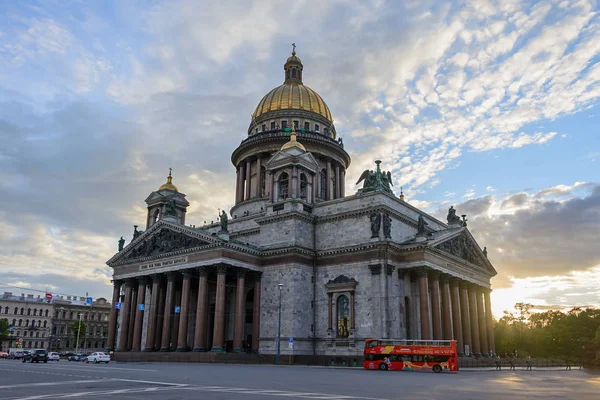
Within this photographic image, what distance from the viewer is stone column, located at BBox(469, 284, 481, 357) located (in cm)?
6084

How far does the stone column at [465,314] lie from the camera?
59.2 meters

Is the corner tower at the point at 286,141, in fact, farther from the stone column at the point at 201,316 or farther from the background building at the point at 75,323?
the background building at the point at 75,323

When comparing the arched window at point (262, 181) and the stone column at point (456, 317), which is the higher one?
the arched window at point (262, 181)

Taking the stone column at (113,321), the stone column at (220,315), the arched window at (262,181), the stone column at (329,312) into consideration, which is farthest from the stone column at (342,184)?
the stone column at (113,321)

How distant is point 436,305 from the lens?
53.1 meters

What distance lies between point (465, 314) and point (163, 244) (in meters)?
34.7

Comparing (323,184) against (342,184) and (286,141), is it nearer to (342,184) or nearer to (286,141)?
(342,184)

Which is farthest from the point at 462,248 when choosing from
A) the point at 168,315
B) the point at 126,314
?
the point at 126,314

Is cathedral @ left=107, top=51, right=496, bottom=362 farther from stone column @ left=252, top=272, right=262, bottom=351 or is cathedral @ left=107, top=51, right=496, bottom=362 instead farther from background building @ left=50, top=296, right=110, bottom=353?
background building @ left=50, top=296, right=110, bottom=353

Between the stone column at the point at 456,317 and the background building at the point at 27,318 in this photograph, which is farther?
the background building at the point at 27,318

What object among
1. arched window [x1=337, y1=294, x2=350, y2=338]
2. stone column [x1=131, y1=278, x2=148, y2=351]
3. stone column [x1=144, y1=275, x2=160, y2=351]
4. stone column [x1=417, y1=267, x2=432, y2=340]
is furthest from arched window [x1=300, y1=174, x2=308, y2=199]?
stone column [x1=131, y1=278, x2=148, y2=351]

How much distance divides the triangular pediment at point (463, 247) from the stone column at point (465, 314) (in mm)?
3311

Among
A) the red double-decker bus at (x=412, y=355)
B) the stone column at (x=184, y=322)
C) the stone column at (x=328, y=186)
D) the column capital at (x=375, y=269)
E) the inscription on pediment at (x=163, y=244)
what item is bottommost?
the red double-decker bus at (x=412, y=355)

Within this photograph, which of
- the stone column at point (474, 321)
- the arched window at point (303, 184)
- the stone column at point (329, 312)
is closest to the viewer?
the stone column at point (329, 312)
